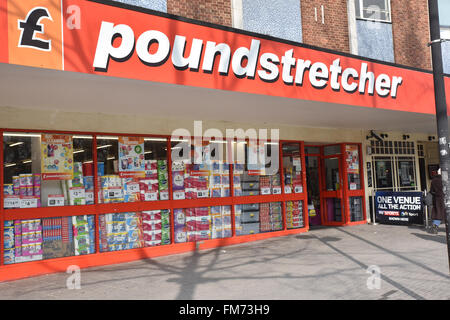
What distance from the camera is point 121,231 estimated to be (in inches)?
343

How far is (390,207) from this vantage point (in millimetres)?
12492

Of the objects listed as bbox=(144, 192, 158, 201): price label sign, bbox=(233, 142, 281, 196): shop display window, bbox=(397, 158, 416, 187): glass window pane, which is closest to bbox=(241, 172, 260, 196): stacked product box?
bbox=(233, 142, 281, 196): shop display window

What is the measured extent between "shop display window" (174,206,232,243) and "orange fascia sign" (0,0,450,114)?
3501mm

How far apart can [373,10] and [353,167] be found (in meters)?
5.09

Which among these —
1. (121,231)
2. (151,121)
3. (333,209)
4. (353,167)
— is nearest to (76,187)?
(121,231)

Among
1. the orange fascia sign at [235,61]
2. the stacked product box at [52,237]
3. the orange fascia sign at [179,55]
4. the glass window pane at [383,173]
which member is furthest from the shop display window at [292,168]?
the stacked product box at [52,237]

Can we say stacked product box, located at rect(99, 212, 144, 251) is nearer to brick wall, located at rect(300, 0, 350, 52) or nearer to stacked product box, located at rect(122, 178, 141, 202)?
stacked product box, located at rect(122, 178, 141, 202)

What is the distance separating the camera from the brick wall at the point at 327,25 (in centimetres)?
1170

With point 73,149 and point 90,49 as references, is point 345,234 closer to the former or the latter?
point 73,149

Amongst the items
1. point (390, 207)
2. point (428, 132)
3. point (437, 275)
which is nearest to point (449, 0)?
point (428, 132)

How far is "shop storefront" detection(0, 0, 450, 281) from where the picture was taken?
6.02 meters

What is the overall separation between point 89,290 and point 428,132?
44.1 feet

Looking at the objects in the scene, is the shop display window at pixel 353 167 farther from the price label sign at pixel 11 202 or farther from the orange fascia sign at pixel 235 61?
the price label sign at pixel 11 202

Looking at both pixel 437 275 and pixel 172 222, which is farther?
pixel 172 222
